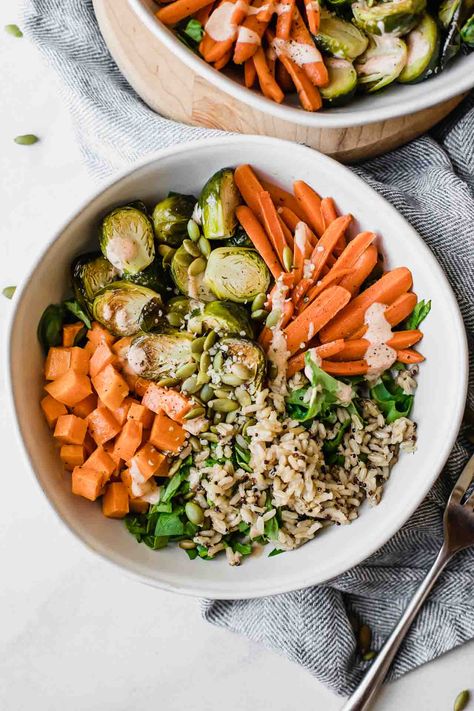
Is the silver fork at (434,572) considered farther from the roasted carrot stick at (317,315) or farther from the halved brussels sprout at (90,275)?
the halved brussels sprout at (90,275)

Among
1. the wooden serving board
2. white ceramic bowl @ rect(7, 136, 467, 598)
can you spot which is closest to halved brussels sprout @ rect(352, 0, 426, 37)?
the wooden serving board

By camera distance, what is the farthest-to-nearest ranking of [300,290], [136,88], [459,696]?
[459,696]
[136,88]
[300,290]

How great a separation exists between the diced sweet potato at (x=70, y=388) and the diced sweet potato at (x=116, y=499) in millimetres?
314

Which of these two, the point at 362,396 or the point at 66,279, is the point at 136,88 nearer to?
the point at 66,279

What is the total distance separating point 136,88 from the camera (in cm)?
271

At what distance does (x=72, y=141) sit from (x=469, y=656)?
2.60m

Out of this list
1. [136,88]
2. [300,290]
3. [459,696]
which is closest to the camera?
[300,290]

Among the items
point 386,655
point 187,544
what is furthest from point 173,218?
point 386,655

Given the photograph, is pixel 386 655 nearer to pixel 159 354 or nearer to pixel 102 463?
pixel 102 463

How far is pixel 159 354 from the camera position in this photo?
2475 mm

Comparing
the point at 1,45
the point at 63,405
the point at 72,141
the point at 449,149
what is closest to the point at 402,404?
the point at 449,149

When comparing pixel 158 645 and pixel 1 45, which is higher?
pixel 1 45

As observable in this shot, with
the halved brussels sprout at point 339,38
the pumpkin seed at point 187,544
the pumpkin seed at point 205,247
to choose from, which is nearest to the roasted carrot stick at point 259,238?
the pumpkin seed at point 205,247

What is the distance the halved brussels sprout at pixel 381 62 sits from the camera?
2.40 meters
